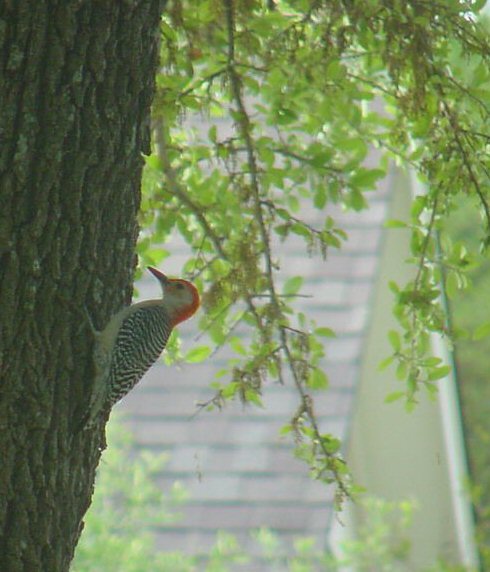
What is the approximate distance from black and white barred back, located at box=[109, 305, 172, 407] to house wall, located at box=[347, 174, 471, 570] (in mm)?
3936

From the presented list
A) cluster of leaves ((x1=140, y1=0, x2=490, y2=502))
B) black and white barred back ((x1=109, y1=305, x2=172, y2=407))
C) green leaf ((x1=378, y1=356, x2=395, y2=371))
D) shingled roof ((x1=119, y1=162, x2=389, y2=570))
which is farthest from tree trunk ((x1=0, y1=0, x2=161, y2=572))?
shingled roof ((x1=119, y1=162, x2=389, y2=570))

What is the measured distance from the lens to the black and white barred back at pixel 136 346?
3.94m

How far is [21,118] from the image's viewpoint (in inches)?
119

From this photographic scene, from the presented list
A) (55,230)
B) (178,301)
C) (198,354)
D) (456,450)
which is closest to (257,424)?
(456,450)

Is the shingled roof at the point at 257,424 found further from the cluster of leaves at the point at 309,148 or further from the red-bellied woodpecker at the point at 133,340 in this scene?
the cluster of leaves at the point at 309,148

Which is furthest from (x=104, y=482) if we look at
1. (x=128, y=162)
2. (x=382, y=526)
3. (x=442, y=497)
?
(x=442, y=497)

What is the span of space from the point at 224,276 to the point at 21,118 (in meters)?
1.51

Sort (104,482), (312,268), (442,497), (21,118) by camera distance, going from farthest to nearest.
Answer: (442,497) < (312,268) < (104,482) < (21,118)

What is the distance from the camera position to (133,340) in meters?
4.36

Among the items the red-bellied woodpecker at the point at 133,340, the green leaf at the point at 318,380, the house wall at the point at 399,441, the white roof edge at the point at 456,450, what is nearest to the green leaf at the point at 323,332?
the green leaf at the point at 318,380

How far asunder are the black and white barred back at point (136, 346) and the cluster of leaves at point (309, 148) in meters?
0.22

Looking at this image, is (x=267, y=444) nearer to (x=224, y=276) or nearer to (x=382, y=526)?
(x=382, y=526)

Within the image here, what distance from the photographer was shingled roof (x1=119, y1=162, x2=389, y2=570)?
7152 mm

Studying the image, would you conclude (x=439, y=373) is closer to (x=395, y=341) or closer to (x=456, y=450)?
(x=395, y=341)
